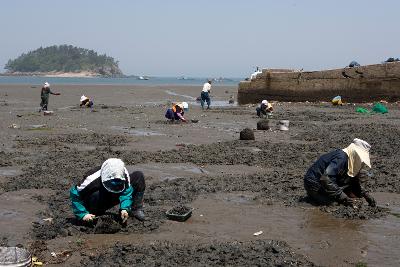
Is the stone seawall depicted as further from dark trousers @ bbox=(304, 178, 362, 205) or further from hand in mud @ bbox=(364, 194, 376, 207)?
hand in mud @ bbox=(364, 194, 376, 207)

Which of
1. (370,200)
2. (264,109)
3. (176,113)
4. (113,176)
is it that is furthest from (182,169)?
(264,109)

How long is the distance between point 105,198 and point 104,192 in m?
0.11


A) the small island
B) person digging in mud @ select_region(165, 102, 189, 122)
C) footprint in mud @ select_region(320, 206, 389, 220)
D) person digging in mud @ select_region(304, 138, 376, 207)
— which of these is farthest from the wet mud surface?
the small island

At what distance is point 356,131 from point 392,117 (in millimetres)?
5340

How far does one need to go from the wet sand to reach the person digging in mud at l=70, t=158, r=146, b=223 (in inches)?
9.5

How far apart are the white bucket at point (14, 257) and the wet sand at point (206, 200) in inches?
13.2

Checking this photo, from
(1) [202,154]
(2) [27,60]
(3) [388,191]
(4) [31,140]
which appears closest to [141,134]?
(4) [31,140]

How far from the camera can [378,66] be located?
26.0m

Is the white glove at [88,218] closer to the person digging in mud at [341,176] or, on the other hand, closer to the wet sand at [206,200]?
the wet sand at [206,200]

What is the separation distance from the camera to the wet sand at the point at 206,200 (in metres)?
5.71

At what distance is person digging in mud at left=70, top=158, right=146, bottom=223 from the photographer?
6.29 metres

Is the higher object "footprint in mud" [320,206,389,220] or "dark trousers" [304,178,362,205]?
"dark trousers" [304,178,362,205]

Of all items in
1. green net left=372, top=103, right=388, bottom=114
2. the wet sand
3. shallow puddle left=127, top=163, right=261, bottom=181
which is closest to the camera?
the wet sand

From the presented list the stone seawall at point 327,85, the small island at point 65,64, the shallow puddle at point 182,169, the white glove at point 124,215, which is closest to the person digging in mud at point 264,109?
the stone seawall at point 327,85
